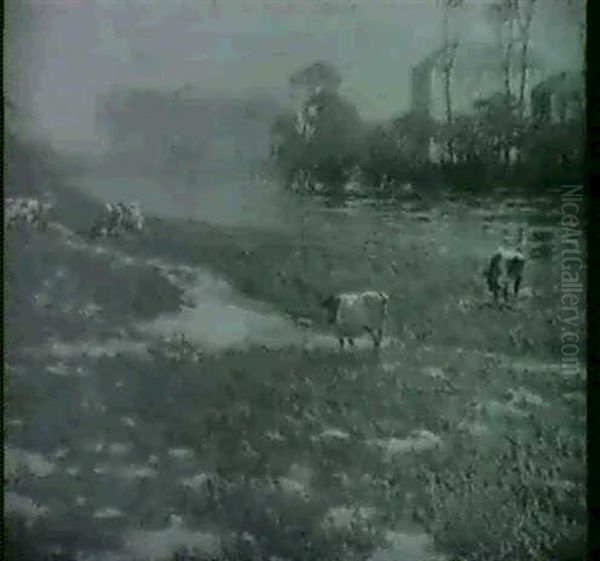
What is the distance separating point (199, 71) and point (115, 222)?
0.88 ft

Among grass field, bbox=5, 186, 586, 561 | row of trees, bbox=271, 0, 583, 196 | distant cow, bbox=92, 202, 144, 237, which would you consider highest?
row of trees, bbox=271, 0, 583, 196

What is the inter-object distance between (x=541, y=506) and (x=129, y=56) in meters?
0.93

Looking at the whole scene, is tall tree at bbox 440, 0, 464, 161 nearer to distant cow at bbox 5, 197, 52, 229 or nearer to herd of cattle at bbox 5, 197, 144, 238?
herd of cattle at bbox 5, 197, 144, 238

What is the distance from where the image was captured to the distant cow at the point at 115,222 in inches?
62.0

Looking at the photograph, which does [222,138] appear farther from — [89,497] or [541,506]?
[541,506]

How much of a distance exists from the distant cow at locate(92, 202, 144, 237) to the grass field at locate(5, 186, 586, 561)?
0.02 meters

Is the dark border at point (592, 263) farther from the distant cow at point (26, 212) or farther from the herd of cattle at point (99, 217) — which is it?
the distant cow at point (26, 212)

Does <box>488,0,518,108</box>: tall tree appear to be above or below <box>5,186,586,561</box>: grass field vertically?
above

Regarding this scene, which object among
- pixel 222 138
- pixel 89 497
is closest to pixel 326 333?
pixel 222 138

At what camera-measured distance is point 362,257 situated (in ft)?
5.07

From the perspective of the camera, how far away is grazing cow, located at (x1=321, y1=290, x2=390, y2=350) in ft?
5.03

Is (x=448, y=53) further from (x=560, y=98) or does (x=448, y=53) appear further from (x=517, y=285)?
(x=517, y=285)

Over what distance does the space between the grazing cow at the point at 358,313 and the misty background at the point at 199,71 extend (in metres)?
0.18

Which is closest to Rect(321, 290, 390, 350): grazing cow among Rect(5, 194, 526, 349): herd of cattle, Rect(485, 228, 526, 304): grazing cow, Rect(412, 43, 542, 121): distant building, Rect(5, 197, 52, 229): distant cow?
Rect(5, 194, 526, 349): herd of cattle
